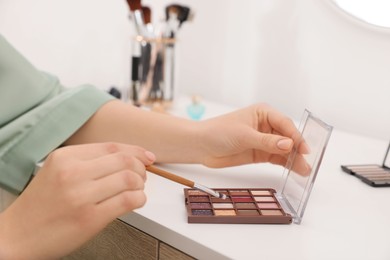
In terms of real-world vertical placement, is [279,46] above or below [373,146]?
above

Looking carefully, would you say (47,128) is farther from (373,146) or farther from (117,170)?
(373,146)

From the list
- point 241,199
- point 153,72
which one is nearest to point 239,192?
point 241,199

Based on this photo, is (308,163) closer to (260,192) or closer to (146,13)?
(260,192)

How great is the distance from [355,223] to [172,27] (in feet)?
1.98

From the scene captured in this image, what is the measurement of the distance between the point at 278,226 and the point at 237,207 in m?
0.05

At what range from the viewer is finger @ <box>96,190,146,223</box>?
0.41m

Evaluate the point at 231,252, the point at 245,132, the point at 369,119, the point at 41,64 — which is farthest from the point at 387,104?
the point at 41,64

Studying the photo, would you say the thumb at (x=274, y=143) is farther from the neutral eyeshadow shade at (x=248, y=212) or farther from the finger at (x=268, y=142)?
the neutral eyeshadow shade at (x=248, y=212)

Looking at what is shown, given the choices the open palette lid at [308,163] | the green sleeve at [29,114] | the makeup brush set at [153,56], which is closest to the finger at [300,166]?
the open palette lid at [308,163]

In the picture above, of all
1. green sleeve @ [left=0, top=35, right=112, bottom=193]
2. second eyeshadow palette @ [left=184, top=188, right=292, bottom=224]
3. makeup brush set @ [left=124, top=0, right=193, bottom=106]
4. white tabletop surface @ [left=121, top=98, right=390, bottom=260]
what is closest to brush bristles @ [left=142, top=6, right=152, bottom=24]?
makeup brush set @ [left=124, top=0, right=193, bottom=106]

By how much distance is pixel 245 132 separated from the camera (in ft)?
1.87

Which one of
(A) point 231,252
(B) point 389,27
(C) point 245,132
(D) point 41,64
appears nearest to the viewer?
(A) point 231,252

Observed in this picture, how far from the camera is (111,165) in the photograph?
16.6 inches

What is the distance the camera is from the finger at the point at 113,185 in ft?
1.32
